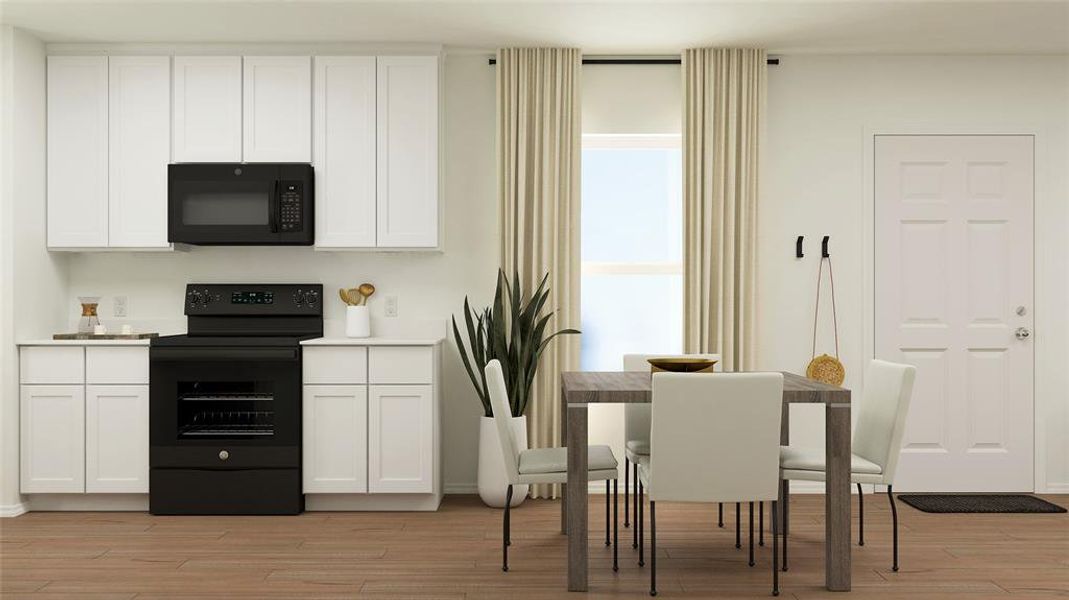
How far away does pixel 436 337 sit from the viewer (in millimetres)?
4773

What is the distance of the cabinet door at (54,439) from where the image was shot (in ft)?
13.9

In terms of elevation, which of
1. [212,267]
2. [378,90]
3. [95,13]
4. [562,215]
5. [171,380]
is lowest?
[171,380]

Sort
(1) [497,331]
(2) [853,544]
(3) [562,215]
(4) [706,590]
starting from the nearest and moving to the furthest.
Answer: (4) [706,590] → (2) [853,544] → (1) [497,331] → (3) [562,215]

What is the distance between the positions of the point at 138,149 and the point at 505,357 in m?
2.32

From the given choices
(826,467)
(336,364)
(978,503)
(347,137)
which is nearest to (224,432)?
(336,364)


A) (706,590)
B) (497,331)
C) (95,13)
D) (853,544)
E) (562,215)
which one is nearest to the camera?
(706,590)

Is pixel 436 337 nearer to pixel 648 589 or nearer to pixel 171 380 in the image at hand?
pixel 171 380

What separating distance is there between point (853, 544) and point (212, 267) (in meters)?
3.73

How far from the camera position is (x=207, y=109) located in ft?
14.7

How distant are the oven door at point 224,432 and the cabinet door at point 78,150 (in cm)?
88

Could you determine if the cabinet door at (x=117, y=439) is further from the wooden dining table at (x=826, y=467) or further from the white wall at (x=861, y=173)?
the white wall at (x=861, y=173)

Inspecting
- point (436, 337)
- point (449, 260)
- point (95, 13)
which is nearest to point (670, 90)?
point (449, 260)

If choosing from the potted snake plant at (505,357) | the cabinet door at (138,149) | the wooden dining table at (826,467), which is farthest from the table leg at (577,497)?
the cabinet door at (138,149)

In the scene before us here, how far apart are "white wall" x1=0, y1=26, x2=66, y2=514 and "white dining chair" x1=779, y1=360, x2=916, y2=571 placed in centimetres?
384
